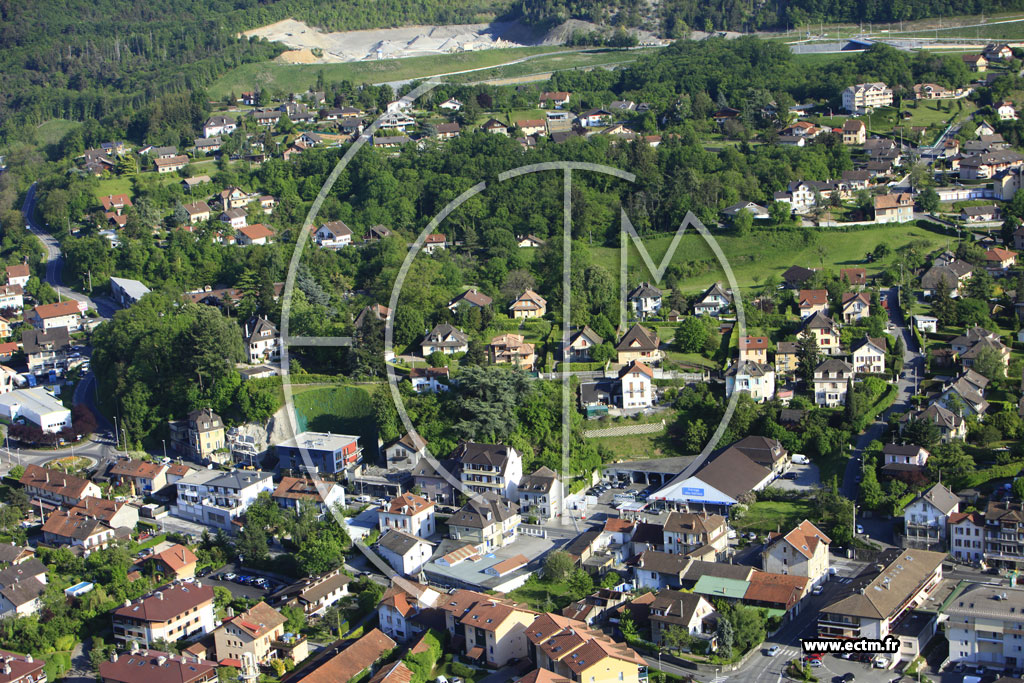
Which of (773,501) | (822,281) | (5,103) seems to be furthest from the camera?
(5,103)

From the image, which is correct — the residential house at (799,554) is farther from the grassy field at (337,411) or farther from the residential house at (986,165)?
the residential house at (986,165)

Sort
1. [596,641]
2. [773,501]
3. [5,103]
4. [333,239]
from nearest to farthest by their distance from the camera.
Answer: [596,641] < [773,501] < [333,239] < [5,103]

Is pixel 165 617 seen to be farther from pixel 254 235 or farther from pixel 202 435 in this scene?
pixel 254 235

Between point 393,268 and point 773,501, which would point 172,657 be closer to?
point 773,501

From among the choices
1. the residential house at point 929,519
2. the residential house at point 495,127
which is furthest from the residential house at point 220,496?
the residential house at point 495,127

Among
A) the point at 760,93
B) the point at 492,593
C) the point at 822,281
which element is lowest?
the point at 492,593

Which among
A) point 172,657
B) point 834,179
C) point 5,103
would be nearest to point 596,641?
point 172,657

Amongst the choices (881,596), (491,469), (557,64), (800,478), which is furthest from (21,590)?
(557,64)
